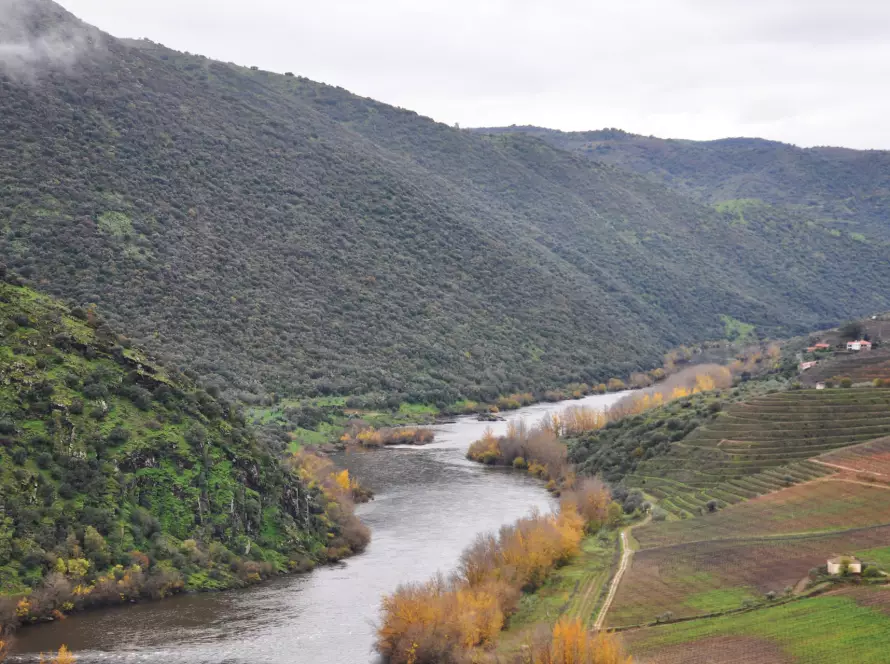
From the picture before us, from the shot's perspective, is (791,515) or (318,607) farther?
(791,515)

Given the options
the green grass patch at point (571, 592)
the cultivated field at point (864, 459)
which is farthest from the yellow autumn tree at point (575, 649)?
the cultivated field at point (864, 459)

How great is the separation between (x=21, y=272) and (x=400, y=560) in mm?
71655

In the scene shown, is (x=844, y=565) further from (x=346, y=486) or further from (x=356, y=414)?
(x=356, y=414)

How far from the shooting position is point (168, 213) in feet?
563

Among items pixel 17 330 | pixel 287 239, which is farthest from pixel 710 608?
pixel 287 239

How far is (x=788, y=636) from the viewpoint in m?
59.0

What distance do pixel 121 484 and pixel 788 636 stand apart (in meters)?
45.8

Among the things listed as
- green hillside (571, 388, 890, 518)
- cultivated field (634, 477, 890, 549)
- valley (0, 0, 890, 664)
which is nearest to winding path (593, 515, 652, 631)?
valley (0, 0, 890, 664)

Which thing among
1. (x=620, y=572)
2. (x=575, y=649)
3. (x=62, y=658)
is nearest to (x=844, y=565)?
(x=620, y=572)

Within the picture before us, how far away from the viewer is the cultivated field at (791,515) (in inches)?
3177

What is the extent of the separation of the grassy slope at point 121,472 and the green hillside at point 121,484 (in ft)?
0.32

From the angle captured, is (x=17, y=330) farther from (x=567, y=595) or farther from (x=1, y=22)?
(x=1, y=22)

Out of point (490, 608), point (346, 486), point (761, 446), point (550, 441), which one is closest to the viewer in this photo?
point (490, 608)

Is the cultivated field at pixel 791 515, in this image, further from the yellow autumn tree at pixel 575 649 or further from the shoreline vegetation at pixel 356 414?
the shoreline vegetation at pixel 356 414
